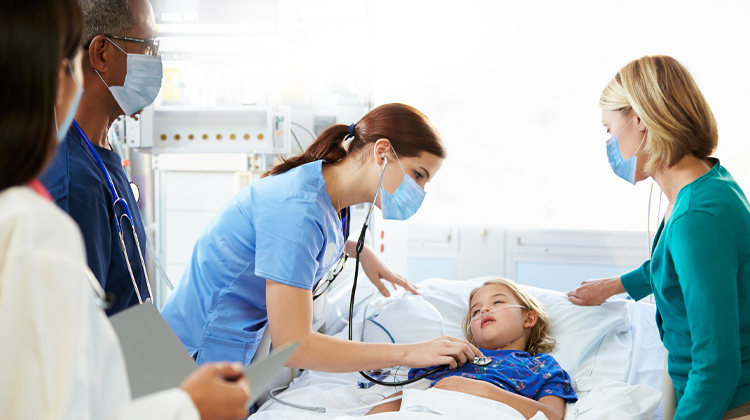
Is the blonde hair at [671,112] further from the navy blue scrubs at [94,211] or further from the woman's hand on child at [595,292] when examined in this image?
the navy blue scrubs at [94,211]

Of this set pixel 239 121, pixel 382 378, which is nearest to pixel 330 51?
pixel 239 121

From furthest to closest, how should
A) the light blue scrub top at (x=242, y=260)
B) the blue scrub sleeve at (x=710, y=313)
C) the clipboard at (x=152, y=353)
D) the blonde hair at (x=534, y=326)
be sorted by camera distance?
the blonde hair at (x=534, y=326) < the light blue scrub top at (x=242, y=260) < the blue scrub sleeve at (x=710, y=313) < the clipboard at (x=152, y=353)

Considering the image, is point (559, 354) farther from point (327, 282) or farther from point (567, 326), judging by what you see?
point (327, 282)

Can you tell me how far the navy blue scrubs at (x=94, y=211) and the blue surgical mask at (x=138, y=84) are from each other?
137mm

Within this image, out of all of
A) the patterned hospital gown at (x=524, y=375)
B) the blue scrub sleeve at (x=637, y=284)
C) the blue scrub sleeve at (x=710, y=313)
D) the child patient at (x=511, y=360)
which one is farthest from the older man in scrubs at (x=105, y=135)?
the blue scrub sleeve at (x=637, y=284)

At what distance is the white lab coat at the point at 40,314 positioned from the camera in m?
0.45

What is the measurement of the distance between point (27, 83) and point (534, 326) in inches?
71.9

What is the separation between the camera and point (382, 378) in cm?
170

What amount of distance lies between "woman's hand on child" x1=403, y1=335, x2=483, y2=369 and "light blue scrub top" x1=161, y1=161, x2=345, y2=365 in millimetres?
349

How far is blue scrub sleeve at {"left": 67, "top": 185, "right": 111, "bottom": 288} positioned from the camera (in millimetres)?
965

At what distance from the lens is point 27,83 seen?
1.62ft

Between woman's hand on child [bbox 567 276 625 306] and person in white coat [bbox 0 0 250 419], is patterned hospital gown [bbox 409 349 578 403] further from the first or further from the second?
person in white coat [bbox 0 0 250 419]

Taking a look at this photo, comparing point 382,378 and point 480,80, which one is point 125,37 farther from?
point 480,80

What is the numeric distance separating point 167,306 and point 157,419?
3.50 feet
